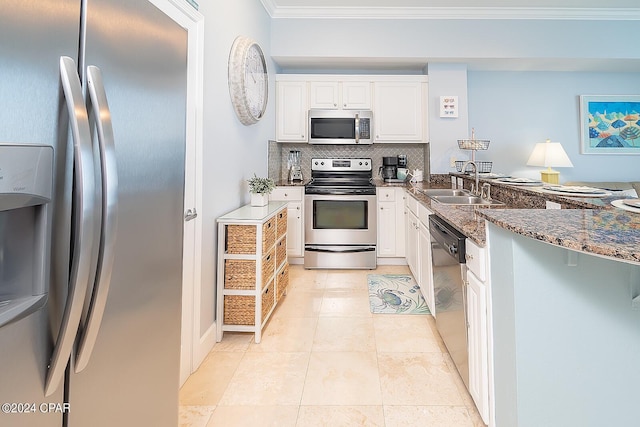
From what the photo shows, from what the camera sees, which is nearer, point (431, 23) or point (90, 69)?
point (90, 69)

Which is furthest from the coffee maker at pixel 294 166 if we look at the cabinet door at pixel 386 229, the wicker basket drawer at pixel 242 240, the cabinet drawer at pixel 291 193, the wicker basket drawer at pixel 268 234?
the wicker basket drawer at pixel 242 240

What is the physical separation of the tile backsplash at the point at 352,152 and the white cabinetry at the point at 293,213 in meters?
0.57

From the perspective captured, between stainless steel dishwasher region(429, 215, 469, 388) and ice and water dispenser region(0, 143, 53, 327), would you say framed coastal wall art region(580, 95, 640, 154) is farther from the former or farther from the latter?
ice and water dispenser region(0, 143, 53, 327)

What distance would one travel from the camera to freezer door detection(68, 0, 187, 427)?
716mm

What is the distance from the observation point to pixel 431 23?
12.5 feet

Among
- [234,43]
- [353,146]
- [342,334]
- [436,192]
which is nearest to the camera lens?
[342,334]

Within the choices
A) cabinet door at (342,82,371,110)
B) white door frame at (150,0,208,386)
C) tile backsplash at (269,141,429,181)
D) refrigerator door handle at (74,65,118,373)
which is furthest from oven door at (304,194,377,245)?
refrigerator door handle at (74,65,118,373)

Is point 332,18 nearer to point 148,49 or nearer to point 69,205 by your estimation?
point 148,49

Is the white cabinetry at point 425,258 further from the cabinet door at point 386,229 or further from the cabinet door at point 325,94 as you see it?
the cabinet door at point 325,94

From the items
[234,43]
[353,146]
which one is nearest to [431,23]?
[353,146]

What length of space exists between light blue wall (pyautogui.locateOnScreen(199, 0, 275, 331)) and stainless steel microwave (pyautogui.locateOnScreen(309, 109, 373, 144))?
1241 mm

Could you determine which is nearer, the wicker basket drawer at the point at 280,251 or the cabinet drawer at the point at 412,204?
the wicker basket drawer at the point at 280,251

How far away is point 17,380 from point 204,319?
5.15ft

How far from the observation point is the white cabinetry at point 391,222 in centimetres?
391
